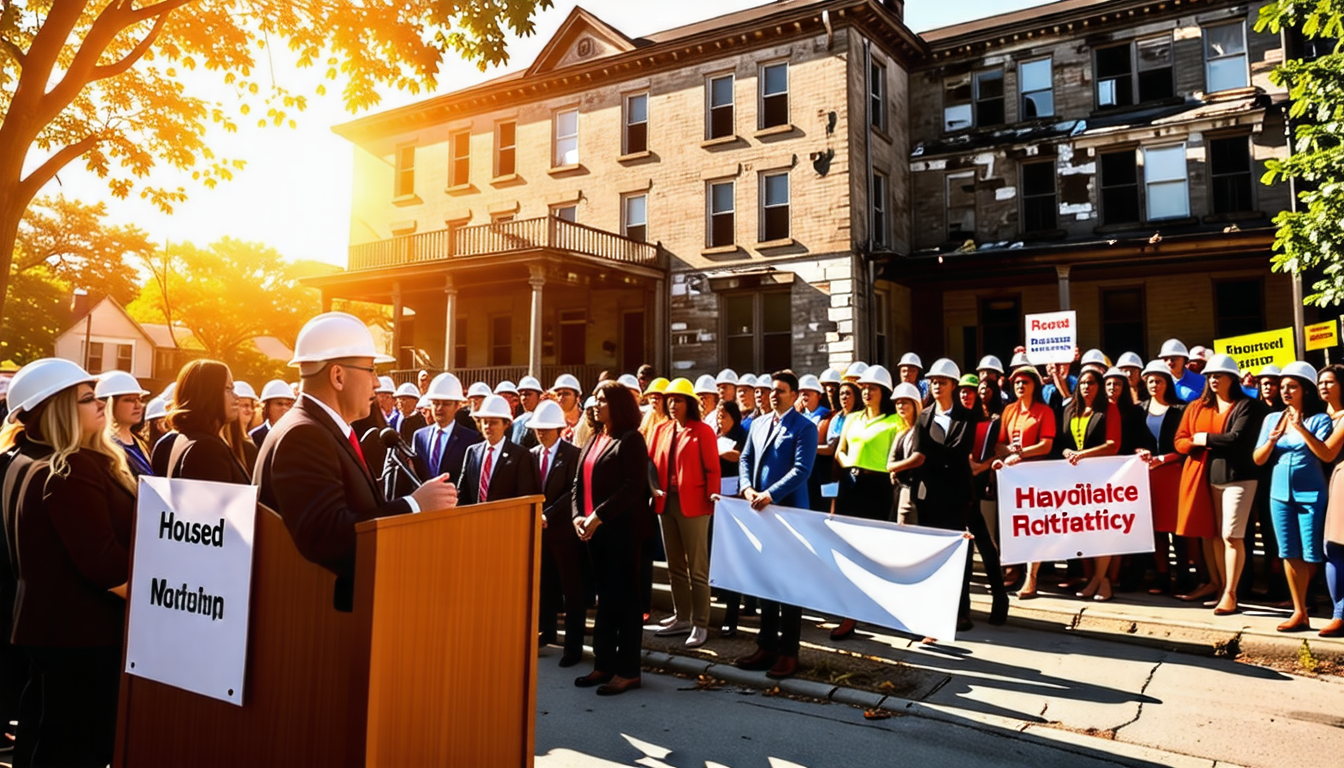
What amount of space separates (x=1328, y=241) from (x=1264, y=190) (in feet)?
37.9

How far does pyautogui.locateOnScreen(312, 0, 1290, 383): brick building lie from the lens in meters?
20.0

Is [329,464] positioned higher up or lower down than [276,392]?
lower down

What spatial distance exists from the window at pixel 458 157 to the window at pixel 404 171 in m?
1.85

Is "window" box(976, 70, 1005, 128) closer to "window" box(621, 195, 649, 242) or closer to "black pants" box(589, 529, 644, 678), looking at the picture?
"window" box(621, 195, 649, 242)

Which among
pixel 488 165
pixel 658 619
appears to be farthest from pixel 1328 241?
pixel 488 165

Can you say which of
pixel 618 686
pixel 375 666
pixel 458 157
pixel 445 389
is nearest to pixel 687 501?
pixel 618 686

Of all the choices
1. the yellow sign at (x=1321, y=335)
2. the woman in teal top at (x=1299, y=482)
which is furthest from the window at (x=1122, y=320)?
the woman in teal top at (x=1299, y=482)

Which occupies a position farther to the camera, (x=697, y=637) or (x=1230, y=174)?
(x=1230, y=174)

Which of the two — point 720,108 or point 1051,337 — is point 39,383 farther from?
point 720,108

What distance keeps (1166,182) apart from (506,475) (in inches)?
796

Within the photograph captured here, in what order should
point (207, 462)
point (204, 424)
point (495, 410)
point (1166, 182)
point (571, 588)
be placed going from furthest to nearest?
point (1166, 182) → point (495, 410) → point (571, 588) → point (204, 424) → point (207, 462)

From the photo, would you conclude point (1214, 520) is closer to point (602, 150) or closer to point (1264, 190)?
point (1264, 190)

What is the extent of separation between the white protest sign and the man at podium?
11.6 m

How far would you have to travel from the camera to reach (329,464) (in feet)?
9.48
